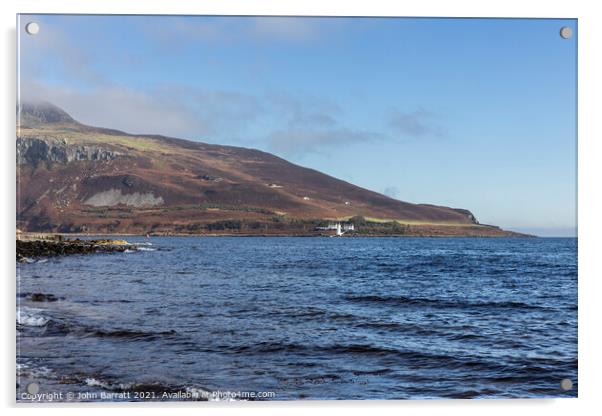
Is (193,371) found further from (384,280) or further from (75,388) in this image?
(384,280)

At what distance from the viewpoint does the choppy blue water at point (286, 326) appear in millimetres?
4844

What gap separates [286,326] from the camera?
6.01 meters

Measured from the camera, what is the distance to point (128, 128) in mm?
5742

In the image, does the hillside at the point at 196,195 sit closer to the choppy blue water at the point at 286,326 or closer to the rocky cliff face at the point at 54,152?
the rocky cliff face at the point at 54,152

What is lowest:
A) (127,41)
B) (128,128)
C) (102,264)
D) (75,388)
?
(75,388)

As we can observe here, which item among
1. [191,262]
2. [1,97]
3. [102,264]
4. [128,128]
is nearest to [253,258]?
[191,262]

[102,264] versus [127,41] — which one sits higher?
[127,41]

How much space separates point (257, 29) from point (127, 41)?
1230 mm

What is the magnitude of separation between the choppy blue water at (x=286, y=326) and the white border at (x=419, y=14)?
0.11 m

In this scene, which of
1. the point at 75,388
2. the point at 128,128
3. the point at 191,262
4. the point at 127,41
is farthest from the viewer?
the point at 191,262

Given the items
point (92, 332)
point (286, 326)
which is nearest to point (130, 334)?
point (92, 332)

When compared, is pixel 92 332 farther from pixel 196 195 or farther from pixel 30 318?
pixel 196 195

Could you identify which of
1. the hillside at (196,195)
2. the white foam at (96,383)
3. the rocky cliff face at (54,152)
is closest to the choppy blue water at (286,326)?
the white foam at (96,383)

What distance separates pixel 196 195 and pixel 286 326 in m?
1.81
